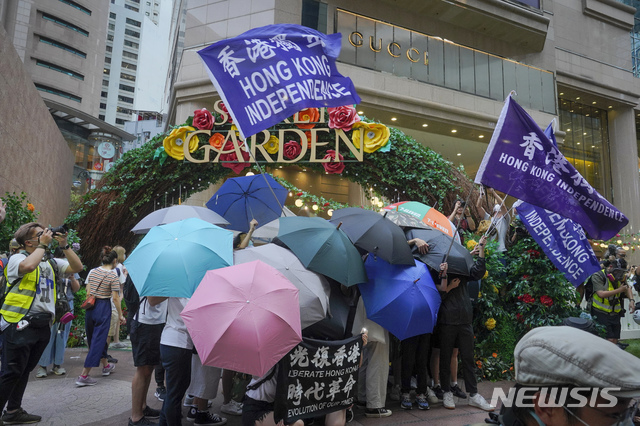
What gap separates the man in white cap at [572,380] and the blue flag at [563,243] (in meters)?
5.25

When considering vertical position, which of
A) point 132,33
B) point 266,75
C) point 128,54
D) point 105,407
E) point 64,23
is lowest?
point 105,407

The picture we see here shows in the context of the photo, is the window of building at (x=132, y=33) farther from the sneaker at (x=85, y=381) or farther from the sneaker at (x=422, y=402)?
the sneaker at (x=422, y=402)

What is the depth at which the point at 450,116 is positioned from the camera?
59.4ft

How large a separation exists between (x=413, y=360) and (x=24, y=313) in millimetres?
4245

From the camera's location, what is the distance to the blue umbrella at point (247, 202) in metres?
7.34

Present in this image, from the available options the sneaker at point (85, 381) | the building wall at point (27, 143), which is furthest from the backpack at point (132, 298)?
the building wall at point (27, 143)

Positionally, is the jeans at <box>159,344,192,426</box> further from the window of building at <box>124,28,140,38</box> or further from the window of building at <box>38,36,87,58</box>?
the window of building at <box>124,28,140,38</box>

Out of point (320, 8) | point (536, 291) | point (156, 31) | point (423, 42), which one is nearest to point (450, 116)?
point (423, 42)

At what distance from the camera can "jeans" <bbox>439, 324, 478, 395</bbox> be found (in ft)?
17.7

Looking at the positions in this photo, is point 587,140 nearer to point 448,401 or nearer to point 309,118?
point 309,118

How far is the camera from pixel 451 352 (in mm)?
5441

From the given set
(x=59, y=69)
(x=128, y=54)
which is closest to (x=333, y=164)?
(x=59, y=69)

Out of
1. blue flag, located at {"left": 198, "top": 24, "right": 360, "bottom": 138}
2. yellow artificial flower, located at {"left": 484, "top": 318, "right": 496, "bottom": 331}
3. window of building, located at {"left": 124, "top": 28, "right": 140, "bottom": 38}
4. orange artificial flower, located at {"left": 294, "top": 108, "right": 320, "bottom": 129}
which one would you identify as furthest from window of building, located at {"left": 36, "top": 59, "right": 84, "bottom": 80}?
window of building, located at {"left": 124, "top": 28, "right": 140, "bottom": 38}

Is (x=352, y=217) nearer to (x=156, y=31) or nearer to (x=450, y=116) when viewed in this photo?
(x=450, y=116)
